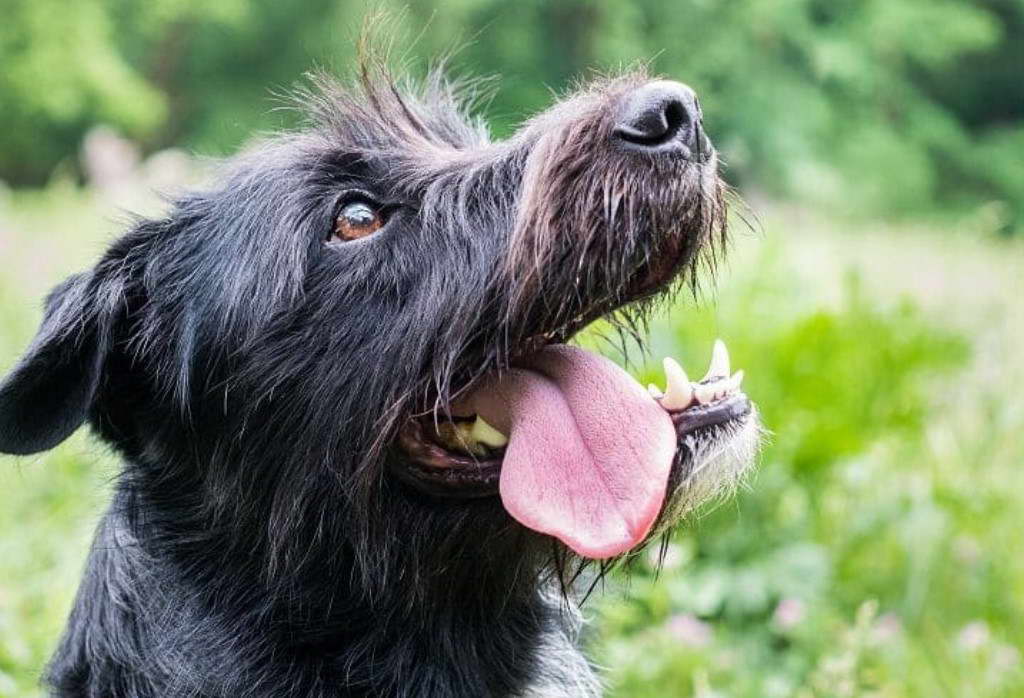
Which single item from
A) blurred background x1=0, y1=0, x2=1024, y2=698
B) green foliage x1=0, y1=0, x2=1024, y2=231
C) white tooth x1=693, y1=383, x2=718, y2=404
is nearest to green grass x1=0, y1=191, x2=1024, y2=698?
blurred background x1=0, y1=0, x2=1024, y2=698

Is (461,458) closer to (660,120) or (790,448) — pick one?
(660,120)

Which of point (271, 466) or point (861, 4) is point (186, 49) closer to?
point (861, 4)

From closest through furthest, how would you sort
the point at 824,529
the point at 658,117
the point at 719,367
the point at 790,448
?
1. the point at 658,117
2. the point at 719,367
3. the point at 824,529
4. the point at 790,448

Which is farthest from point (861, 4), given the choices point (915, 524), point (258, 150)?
point (258, 150)

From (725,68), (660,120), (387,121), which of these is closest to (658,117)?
(660,120)

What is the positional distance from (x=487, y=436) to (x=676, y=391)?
1.37 feet

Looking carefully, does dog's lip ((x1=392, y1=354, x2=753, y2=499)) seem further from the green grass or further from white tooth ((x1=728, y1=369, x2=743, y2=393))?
the green grass

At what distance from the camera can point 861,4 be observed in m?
19.5

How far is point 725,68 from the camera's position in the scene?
36.8 ft

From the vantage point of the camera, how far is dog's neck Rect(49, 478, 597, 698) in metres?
2.69

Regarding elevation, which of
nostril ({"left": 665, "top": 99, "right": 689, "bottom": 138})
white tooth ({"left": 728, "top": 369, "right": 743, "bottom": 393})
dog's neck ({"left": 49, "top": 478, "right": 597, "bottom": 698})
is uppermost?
nostril ({"left": 665, "top": 99, "right": 689, "bottom": 138})

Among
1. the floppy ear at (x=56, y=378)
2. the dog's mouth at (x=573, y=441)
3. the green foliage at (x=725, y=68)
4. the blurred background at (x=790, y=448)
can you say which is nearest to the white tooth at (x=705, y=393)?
the dog's mouth at (x=573, y=441)

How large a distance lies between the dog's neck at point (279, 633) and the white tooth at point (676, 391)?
51cm

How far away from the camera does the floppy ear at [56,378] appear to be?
2.51 meters
